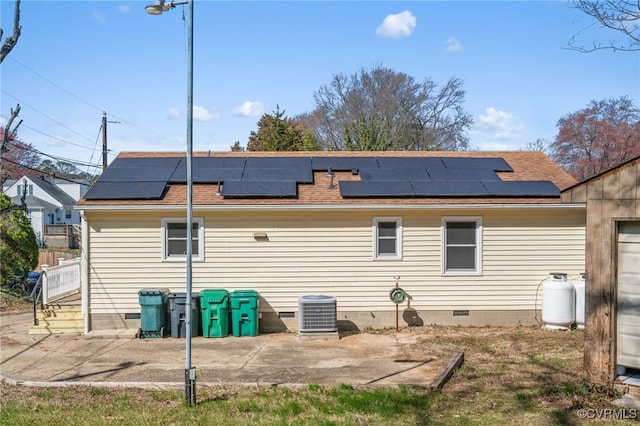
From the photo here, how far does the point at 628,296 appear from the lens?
7.00 meters

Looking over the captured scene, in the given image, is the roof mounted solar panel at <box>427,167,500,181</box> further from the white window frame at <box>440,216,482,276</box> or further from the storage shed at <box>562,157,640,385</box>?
the storage shed at <box>562,157,640,385</box>

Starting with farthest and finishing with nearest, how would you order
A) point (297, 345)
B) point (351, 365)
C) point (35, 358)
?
1. point (297, 345)
2. point (35, 358)
3. point (351, 365)

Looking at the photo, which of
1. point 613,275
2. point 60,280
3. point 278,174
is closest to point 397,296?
point 278,174

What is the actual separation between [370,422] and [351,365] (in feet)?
9.28

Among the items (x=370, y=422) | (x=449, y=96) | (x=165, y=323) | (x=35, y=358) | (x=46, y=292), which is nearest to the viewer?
(x=370, y=422)

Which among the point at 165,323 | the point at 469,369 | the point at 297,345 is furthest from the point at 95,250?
the point at 469,369

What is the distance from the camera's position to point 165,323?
12.0 m

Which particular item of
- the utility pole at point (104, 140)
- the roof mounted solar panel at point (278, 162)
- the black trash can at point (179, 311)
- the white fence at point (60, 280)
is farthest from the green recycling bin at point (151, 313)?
the utility pole at point (104, 140)

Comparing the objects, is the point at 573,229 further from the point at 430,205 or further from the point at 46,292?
the point at 46,292

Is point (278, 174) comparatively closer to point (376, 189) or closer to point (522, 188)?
point (376, 189)

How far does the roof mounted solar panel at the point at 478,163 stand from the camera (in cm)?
1442

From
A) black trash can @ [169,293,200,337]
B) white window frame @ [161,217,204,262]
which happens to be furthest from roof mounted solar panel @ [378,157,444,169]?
black trash can @ [169,293,200,337]

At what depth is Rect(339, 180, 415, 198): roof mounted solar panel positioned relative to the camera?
1249cm

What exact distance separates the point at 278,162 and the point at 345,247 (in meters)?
3.57
